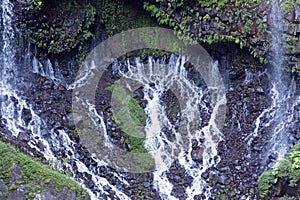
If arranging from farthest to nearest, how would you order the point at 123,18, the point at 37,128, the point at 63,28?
1. the point at 123,18
2. the point at 63,28
3. the point at 37,128

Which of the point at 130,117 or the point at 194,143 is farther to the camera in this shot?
the point at 130,117

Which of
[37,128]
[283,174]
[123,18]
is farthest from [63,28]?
[283,174]

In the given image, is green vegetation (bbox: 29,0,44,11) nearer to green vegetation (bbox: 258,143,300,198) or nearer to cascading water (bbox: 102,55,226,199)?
cascading water (bbox: 102,55,226,199)

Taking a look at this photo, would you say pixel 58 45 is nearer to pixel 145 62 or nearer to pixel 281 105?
pixel 145 62

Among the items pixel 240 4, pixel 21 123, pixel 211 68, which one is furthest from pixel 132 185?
pixel 240 4

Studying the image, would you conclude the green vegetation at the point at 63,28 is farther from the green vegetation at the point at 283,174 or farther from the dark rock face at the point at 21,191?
the green vegetation at the point at 283,174

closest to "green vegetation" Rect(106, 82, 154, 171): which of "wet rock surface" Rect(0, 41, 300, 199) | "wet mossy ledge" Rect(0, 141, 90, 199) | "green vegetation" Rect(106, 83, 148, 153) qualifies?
"green vegetation" Rect(106, 83, 148, 153)

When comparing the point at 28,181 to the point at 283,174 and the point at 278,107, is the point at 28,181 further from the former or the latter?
the point at 278,107
